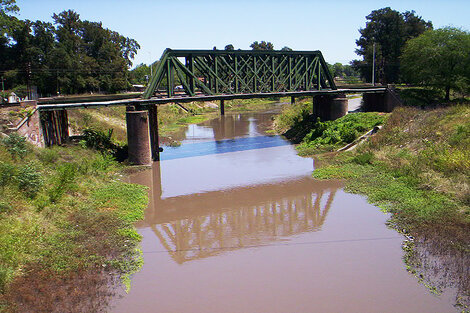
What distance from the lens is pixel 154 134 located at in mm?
29578

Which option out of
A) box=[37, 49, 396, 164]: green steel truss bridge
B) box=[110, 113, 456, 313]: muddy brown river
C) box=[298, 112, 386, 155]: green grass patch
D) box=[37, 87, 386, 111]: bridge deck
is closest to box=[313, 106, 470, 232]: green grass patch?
box=[110, 113, 456, 313]: muddy brown river

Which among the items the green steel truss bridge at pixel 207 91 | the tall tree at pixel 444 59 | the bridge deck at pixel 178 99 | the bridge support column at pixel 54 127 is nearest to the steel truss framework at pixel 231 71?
the green steel truss bridge at pixel 207 91

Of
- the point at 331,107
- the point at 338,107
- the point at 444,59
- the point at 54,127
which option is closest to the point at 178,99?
the point at 54,127

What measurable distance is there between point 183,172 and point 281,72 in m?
14.9

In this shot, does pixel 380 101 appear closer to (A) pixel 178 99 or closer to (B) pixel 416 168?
(B) pixel 416 168

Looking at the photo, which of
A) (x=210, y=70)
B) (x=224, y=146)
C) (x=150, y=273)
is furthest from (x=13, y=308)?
(x=224, y=146)

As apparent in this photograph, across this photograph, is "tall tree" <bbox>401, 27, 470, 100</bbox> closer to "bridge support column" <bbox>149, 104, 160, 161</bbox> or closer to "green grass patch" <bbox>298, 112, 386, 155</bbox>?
"green grass patch" <bbox>298, 112, 386, 155</bbox>

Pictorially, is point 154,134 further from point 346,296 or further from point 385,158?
point 346,296

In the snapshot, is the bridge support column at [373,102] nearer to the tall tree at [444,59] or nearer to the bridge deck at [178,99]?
the bridge deck at [178,99]

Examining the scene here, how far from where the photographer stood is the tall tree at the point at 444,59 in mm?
33062

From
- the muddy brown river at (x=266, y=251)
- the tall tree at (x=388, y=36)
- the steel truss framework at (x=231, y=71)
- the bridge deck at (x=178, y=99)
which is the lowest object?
the muddy brown river at (x=266, y=251)

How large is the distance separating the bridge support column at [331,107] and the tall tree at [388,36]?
859 inches

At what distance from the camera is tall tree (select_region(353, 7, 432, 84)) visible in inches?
2322

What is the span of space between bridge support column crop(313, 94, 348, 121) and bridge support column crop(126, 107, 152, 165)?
18638 millimetres
